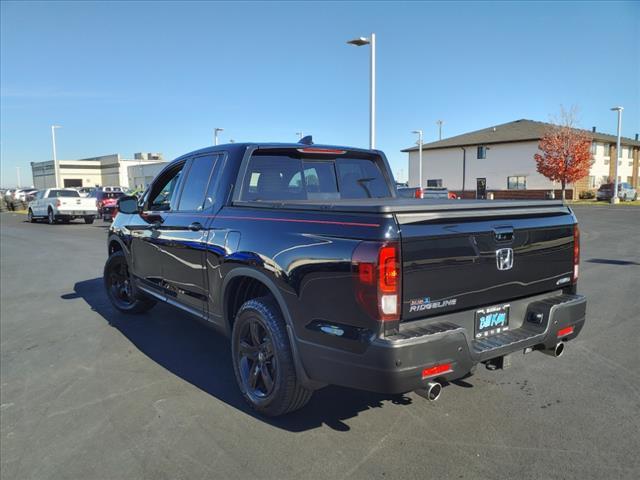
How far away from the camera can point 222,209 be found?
13.2 ft

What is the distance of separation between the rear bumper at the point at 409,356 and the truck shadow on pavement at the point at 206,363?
0.64 m

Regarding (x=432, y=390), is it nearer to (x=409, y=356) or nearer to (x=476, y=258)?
(x=409, y=356)

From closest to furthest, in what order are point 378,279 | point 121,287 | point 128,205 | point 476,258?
point 378,279, point 476,258, point 128,205, point 121,287

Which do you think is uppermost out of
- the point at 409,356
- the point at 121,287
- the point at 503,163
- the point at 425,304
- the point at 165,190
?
the point at 503,163

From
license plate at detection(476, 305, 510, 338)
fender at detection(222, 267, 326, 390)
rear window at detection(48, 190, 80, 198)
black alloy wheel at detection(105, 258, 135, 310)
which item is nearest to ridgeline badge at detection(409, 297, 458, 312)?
license plate at detection(476, 305, 510, 338)

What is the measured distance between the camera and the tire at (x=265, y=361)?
3.24 metres

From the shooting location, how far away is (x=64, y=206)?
24.7m

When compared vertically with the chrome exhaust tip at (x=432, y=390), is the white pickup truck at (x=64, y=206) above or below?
above

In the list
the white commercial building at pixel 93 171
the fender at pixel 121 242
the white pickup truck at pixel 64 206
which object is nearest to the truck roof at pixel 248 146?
the fender at pixel 121 242

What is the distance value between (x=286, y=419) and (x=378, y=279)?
148 cm

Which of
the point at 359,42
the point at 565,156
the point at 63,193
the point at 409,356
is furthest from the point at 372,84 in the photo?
the point at 565,156

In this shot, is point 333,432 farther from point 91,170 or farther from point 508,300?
point 91,170

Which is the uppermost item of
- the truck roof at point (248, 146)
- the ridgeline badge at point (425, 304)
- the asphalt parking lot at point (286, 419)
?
the truck roof at point (248, 146)

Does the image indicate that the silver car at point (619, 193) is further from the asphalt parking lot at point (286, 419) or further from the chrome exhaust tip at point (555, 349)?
the chrome exhaust tip at point (555, 349)
